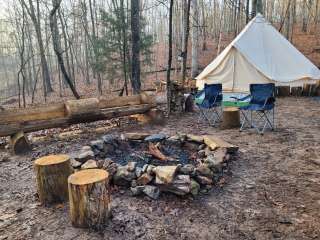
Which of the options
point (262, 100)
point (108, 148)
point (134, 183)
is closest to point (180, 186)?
point (134, 183)

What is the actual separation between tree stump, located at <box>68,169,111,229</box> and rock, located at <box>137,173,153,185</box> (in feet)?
2.23

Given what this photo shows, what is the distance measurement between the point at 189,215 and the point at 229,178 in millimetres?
1009

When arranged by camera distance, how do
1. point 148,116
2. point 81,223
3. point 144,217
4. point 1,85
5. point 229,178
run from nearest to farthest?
point 81,223, point 144,217, point 229,178, point 148,116, point 1,85

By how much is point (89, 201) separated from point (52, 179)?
0.73 meters

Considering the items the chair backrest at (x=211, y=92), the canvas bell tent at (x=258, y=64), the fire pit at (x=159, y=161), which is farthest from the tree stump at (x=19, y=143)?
the canvas bell tent at (x=258, y=64)

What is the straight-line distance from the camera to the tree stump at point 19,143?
5.04 metres

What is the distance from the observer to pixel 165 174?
3.33 metres

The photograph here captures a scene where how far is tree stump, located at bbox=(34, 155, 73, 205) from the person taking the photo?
10.5 feet

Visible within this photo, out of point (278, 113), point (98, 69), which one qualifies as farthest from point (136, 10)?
point (278, 113)

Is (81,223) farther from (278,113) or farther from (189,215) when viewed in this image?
(278,113)

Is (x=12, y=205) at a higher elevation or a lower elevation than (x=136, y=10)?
lower

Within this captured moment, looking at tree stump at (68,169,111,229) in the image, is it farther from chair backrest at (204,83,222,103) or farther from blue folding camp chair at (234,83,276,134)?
chair backrest at (204,83,222,103)

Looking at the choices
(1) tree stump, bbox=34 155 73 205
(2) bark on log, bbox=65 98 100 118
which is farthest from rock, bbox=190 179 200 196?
(2) bark on log, bbox=65 98 100 118

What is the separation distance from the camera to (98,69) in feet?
36.1
